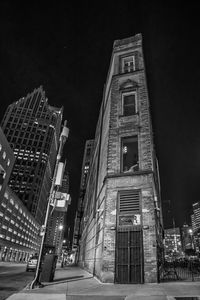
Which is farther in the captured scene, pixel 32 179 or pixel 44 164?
pixel 44 164

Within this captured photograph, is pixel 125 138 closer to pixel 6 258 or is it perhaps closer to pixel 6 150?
pixel 6 150

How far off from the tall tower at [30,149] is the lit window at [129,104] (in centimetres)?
10292

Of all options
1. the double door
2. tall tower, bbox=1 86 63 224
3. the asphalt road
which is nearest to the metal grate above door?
the double door

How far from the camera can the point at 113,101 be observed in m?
17.6

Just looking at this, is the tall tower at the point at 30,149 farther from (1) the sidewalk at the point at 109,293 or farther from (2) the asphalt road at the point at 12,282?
(1) the sidewalk at the point at 109,293

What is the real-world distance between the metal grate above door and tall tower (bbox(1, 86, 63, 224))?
109m

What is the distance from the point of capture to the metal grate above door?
11727 millimetres

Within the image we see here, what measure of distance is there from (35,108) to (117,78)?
161 meters

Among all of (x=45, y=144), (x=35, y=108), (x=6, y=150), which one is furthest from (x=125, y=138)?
(x=35, y=108)

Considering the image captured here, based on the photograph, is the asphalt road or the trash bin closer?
the asphalt road

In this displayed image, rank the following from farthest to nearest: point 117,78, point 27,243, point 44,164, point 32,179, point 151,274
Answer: point 44,164 → point 32,179 → point 27,243 → point 117,78 → point 151,274

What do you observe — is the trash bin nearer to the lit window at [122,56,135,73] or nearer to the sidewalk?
the sidewalk

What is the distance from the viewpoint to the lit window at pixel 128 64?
20595mm

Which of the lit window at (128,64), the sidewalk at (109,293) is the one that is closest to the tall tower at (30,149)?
the lit window at (128,64)
